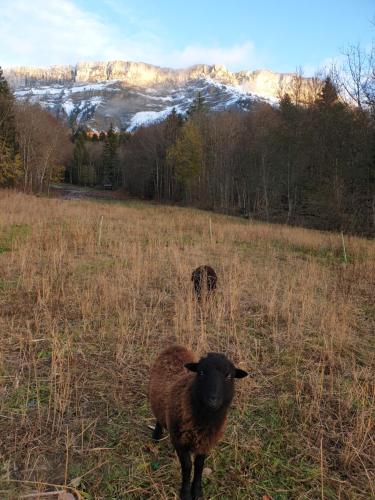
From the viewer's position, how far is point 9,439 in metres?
3.35

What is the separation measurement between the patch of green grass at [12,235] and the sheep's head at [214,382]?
28.7 feet

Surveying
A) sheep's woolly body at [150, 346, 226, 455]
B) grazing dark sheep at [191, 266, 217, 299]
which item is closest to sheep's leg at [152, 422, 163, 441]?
sheep's woolly body at [150, 346, 226, 455]

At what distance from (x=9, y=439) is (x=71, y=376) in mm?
1030

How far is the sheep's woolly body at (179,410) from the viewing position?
9.15ft

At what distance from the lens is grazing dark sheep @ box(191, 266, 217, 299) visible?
23.0 feet

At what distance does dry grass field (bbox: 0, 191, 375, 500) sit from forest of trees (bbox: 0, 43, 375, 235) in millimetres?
18668

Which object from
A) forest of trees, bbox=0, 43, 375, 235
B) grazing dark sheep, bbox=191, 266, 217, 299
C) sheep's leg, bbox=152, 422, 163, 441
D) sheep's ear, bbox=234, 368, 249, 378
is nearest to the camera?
sheep's ear, bbox=234, 368, 249, 378

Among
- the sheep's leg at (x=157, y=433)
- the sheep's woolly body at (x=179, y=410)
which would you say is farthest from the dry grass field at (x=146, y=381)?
the sheep's woolly body at (x=179, y=410)

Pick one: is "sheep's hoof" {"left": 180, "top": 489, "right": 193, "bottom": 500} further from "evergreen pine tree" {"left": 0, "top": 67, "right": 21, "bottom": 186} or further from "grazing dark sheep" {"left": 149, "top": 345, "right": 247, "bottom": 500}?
"evergreen pine tree" {"left": 0, "top": 67, "right": 21, "bottom": 186}

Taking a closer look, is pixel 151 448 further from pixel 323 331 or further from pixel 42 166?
pixel 42 166

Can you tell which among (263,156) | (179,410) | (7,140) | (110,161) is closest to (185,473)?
(179,410)

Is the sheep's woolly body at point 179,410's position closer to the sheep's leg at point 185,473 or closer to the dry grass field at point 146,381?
the sheep's leg at point 185,473

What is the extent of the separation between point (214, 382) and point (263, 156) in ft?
119

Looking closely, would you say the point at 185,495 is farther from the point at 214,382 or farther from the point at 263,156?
the point at 263,156
